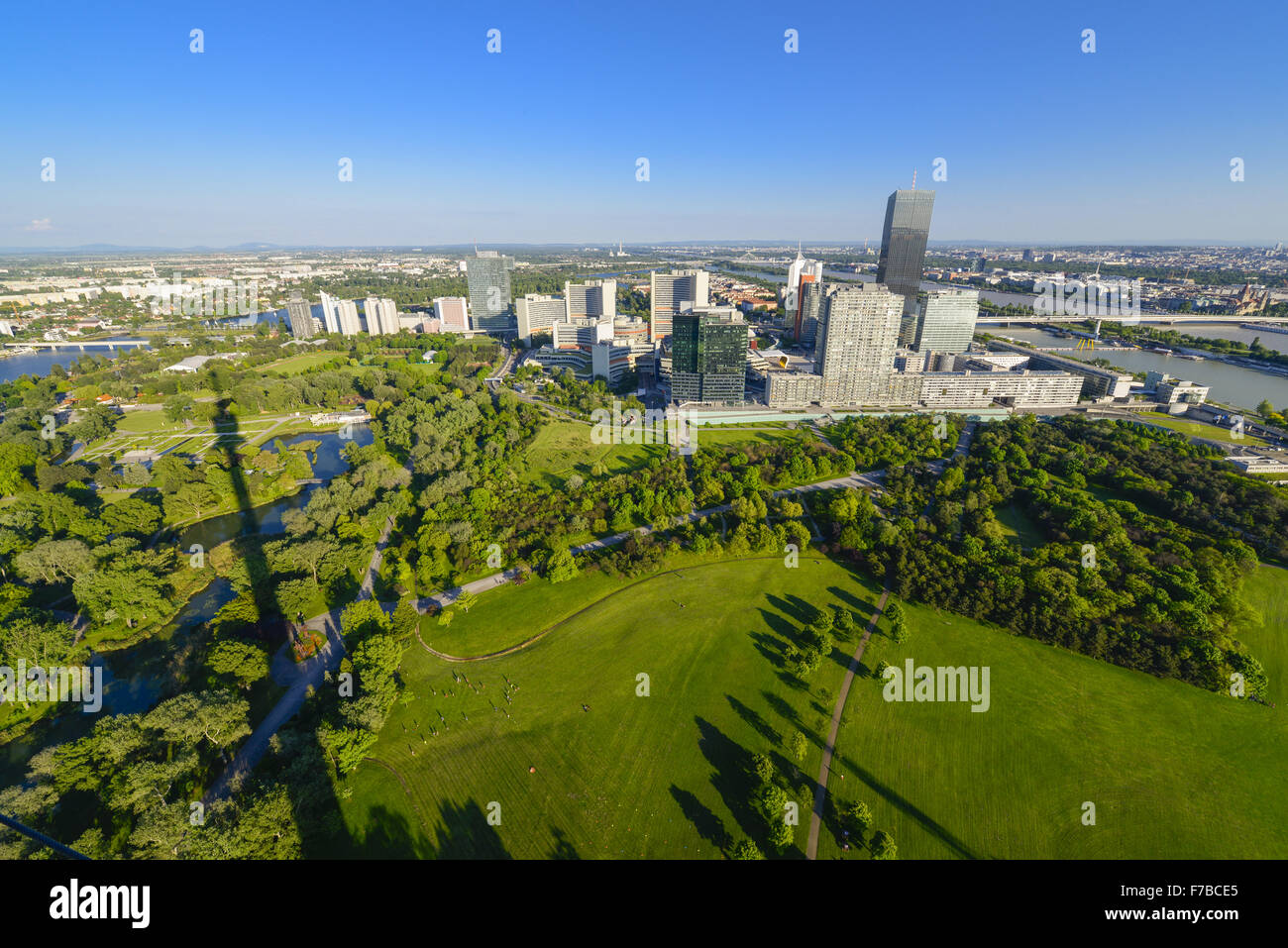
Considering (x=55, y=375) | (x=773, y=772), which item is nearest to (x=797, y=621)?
(x=773, y=772)

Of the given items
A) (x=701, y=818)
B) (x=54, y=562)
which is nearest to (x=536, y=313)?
(x=54, y=562)

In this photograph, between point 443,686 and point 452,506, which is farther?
point 452,506

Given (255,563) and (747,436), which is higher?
(747,436)

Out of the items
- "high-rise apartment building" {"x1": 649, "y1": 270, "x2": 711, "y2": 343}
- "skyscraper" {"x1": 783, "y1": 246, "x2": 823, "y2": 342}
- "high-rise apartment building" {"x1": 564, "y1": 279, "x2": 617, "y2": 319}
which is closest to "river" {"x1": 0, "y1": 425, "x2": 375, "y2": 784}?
"high-rise apartment building" {"x1": 564, "y1": 279, "x2": 617, "y2": 319}

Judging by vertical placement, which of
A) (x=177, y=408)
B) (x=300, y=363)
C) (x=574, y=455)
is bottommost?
(x=574, y=455)

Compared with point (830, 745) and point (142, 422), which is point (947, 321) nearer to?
point (830, 745)

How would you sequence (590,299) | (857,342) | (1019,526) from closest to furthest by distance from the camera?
(1019,526), (857,342), (590,299)
